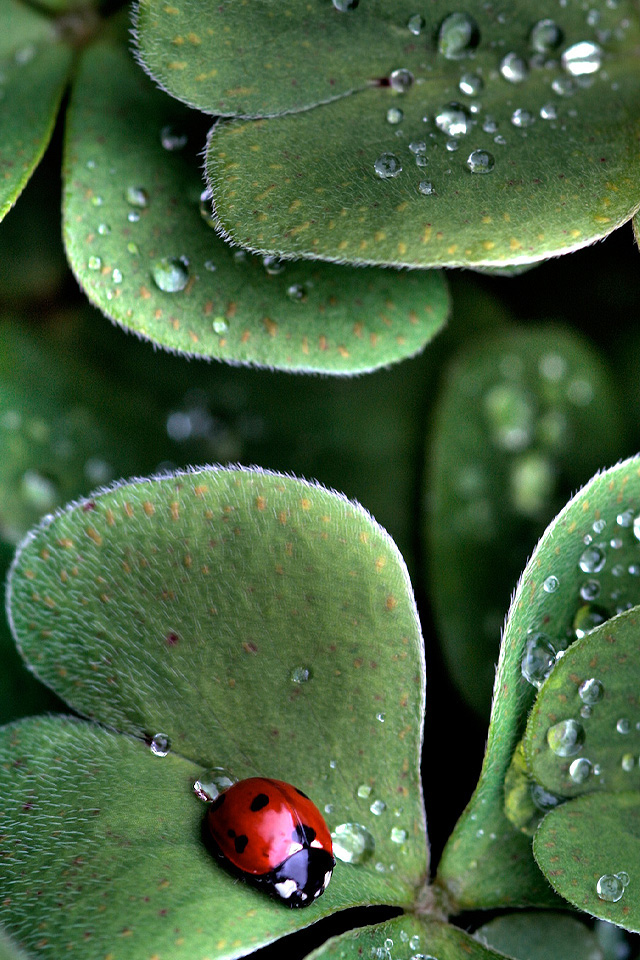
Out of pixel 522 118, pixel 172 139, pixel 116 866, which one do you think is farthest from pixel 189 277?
pixel 116 866

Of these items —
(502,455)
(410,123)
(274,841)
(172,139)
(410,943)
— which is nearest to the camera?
(274,841)

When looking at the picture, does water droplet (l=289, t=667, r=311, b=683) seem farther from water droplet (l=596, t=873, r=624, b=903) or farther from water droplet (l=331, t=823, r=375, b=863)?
water droplet (l=596, t=873, r=624, b=903)

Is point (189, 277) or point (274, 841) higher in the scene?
point (189, 277)

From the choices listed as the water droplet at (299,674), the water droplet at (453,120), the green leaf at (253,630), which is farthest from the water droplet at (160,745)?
the water droplet at (453,120)

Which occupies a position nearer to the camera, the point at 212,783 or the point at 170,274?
the point at 212,783

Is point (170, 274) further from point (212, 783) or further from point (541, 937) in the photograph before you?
point (541, 937)

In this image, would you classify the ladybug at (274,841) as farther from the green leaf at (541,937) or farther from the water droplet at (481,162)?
the water droplet at (481,162)

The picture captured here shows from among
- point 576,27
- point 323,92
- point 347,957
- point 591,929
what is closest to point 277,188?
point 323,92
